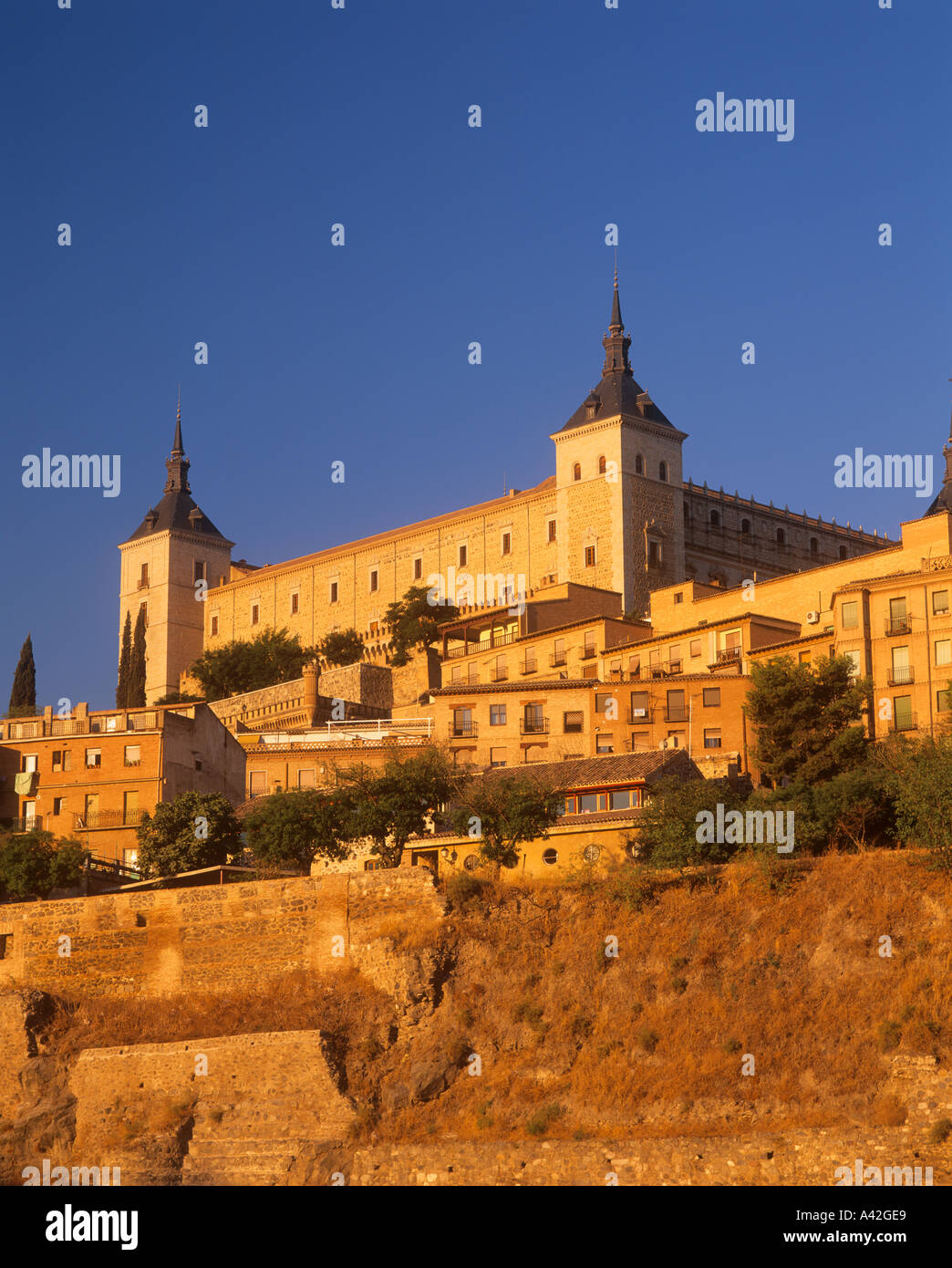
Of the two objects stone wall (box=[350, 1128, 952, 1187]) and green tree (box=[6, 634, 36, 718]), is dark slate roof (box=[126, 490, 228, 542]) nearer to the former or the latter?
green tree (box=[6, 634, 36, 718])

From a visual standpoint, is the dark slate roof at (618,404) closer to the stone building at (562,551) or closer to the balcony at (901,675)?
the stone building at (562,551)

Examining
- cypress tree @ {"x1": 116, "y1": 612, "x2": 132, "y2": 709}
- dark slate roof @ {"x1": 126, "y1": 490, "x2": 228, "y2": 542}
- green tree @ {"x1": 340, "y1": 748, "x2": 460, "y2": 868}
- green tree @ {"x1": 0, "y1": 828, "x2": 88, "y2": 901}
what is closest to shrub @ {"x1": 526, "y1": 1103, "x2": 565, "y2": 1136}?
green tree @ {"x1": 340, "y1": 748, "x2": 460, "y2": 868}

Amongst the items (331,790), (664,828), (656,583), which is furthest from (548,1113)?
(656,583)

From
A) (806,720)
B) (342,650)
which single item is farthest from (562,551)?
(806,720)

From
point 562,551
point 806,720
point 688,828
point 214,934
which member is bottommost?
point 214,934

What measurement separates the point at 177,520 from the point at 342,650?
81.3ft

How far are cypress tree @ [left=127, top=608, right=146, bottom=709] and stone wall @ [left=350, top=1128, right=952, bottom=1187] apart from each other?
64414 millimetres

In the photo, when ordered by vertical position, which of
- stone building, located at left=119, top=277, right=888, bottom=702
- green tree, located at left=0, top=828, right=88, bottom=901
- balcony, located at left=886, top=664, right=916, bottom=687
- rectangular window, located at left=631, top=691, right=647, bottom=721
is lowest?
green tree, located at left=0, top=828, right=88, bottom=901

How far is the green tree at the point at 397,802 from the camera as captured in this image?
5138 cm

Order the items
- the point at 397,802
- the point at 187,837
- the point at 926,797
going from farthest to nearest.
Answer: the point at 187,837, the point at 397,802, the point at 926,797

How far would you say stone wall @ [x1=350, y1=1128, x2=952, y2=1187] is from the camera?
36.0 metres

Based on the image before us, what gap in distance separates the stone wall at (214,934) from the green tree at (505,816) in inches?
149

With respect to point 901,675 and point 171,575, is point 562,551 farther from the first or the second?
point 901,675

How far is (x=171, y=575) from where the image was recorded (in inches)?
4712
